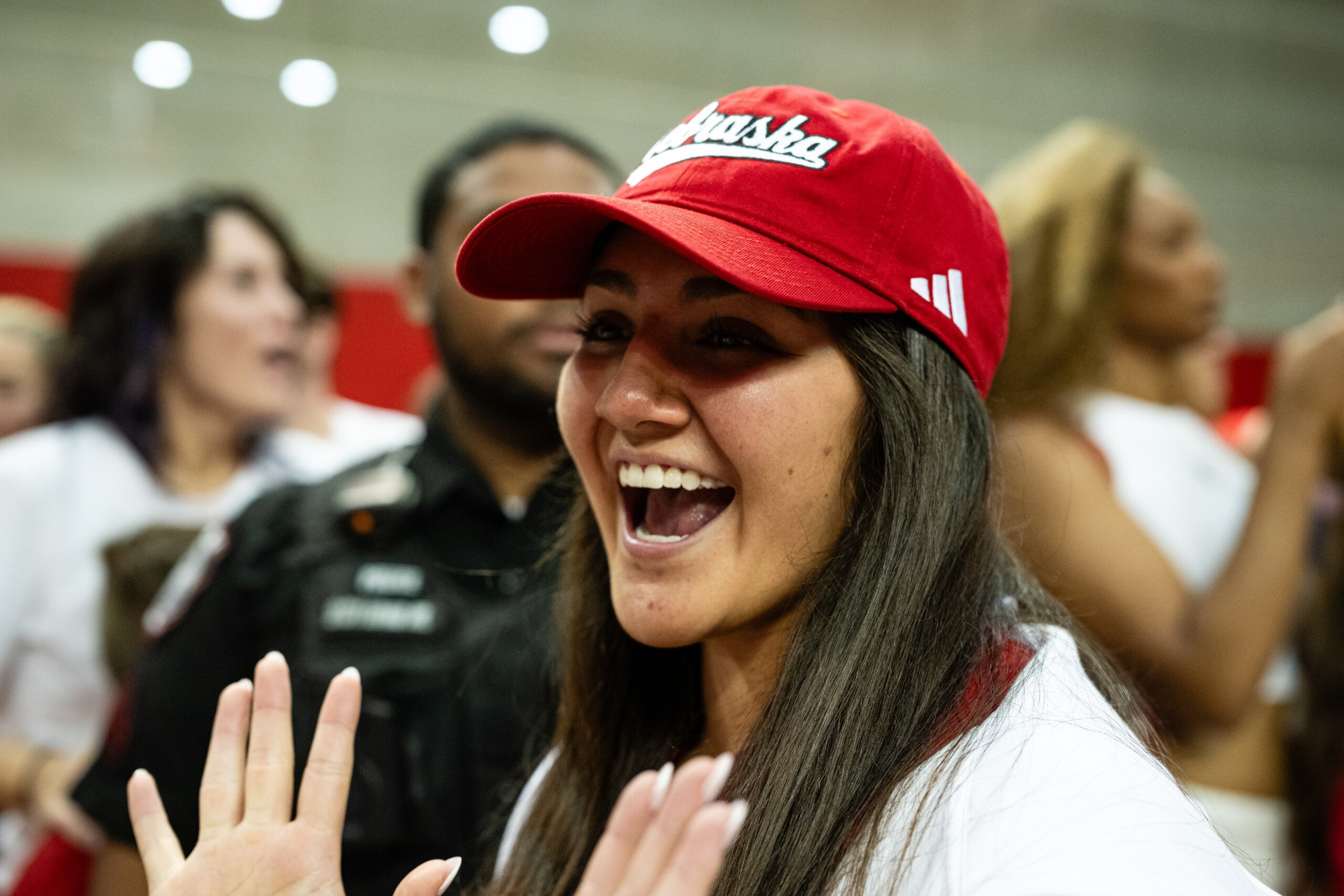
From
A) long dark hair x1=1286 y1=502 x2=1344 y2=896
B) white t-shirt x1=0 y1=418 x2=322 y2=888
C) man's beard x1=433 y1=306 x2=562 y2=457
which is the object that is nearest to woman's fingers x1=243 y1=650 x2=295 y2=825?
man's beard x1=433 y1=306 x2=562 y2=457

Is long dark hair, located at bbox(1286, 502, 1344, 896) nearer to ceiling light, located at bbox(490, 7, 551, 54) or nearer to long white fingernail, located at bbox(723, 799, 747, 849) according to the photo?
long white fingernail, located at bbox(723, 799, 747, 849)

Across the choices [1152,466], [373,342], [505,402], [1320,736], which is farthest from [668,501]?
[373,342]

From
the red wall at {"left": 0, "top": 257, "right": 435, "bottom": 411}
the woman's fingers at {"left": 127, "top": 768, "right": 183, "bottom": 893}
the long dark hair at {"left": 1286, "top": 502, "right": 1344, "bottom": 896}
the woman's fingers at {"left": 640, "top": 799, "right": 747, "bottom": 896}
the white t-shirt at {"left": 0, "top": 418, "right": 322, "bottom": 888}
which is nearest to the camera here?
the woman's fingers at {"left": 640, "top": 799, "right": 747, "bottom": 896}

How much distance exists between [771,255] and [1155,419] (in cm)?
160

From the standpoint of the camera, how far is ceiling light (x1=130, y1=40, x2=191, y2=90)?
5273 mm

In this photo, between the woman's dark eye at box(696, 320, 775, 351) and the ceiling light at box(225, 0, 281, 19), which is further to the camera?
the ceiling light at box(225, 0, 281, 19)

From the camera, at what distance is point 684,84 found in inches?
230

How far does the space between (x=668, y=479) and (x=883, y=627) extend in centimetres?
23

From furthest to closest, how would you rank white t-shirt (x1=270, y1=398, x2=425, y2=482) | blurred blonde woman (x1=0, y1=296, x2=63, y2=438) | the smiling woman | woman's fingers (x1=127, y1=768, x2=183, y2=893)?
blurred blonde woman (x1=0, y1=296, x2=63, y2=438) < white t-shirt (x1=270, y1=398, x2=425, y2=482) < woman's fingers (x1=127, y1=768, x2=183, y2=893) < the smiling woman

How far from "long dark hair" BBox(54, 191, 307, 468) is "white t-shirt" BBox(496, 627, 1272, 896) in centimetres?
220

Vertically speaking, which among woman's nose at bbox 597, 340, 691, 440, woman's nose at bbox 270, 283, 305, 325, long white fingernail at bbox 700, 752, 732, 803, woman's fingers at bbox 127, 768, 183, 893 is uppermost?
woman's nose at bbox 597, 340, 691, 440

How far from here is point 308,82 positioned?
550 cm

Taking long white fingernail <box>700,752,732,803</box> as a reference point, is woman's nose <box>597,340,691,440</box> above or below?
→ above

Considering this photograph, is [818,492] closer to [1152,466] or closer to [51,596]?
[1152,466]
